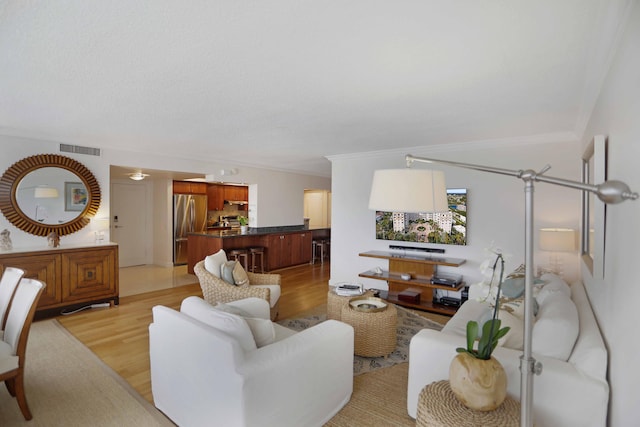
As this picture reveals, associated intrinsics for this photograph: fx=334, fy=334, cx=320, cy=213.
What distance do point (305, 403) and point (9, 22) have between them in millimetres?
2619

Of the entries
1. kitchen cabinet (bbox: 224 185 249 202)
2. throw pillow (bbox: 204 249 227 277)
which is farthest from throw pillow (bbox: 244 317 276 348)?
kitchen cabinet (bbox: 224 185 249 202)

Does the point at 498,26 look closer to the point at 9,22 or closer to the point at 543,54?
the point at 543,54

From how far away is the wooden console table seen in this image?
453cm

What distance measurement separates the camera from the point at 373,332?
10.3ft

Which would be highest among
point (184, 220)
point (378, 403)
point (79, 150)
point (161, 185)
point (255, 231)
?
point (79, 150)

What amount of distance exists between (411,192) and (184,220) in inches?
279

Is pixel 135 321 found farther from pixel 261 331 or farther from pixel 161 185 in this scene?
pixel 161 185

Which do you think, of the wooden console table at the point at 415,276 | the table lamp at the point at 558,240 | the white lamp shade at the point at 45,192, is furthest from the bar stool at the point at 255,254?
the table lamp at the point at 558,240

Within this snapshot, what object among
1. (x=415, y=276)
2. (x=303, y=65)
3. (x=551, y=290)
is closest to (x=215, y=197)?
(x=415, y=276)

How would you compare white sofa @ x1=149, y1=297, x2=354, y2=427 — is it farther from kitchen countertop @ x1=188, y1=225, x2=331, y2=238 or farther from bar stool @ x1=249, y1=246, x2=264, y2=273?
bar stool @ x1=249, y1=246, x2=264, y2=273

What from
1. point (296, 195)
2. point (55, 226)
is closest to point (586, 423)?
Answer: point (55, 226)

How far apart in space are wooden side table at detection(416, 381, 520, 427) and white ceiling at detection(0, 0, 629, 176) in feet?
6.31

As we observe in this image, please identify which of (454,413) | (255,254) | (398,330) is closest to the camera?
(454,413)

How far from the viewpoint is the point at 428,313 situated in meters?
4.54
